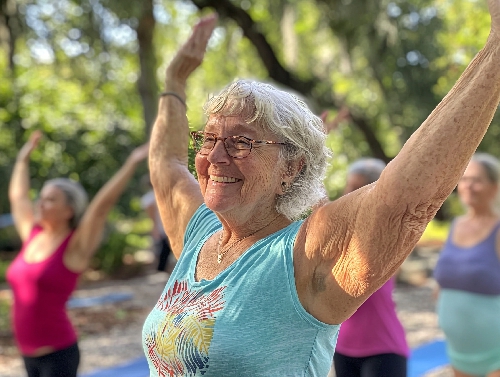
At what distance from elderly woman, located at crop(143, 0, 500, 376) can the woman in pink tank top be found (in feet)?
5.65

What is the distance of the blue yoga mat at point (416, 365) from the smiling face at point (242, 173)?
3.83 m

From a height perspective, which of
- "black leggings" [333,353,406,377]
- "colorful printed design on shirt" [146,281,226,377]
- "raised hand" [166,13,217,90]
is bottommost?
"black leggings" [333,353,406,377]

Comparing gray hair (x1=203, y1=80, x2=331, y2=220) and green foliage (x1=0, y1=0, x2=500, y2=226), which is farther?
green foliage (x1=0, y1=0, x2=500, y2=226)

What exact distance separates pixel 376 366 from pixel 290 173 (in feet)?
5.82

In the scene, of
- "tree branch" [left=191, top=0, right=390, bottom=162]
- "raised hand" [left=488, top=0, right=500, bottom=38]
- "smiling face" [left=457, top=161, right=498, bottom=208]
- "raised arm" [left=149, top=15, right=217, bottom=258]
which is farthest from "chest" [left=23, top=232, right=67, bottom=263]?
"tree branch" [left=191, top=0, right=390, bottom=162]

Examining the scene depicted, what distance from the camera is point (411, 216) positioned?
3.92 feet

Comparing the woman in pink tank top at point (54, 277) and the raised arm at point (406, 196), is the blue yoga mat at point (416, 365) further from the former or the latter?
the raised arm at point (406, 196)

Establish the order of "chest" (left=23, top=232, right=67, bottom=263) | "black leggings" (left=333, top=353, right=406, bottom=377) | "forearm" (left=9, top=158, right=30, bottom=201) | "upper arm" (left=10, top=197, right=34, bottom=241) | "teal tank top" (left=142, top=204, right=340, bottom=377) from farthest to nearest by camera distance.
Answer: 1. "forearm" (left=9, top=158, right=30, bottom=201)
2. "upper arm" (left=10, top=197, right=34, bottom=241)
3. "chest" (left=23, top=232, right=67, bottom=263)
4. "black leggings" (left=333, top=353, right=406, bottom=377)
5. "teal tank top" (left=142, top=204, right=340, bottom=377)

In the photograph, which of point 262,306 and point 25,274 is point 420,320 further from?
point 262,306

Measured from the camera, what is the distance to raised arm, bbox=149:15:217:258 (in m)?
2.02

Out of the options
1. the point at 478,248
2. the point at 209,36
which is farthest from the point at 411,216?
the point at 478,248

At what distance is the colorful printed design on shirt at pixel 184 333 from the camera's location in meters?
1.42

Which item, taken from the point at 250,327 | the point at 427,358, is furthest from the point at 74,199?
the point at 427,358

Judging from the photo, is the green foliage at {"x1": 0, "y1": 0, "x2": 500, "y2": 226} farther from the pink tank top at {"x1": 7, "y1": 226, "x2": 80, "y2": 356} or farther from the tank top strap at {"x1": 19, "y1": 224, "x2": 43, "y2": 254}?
the pink tank top at {"x1": 7, "y1": 226, "x2": 80, "y2": 356}
